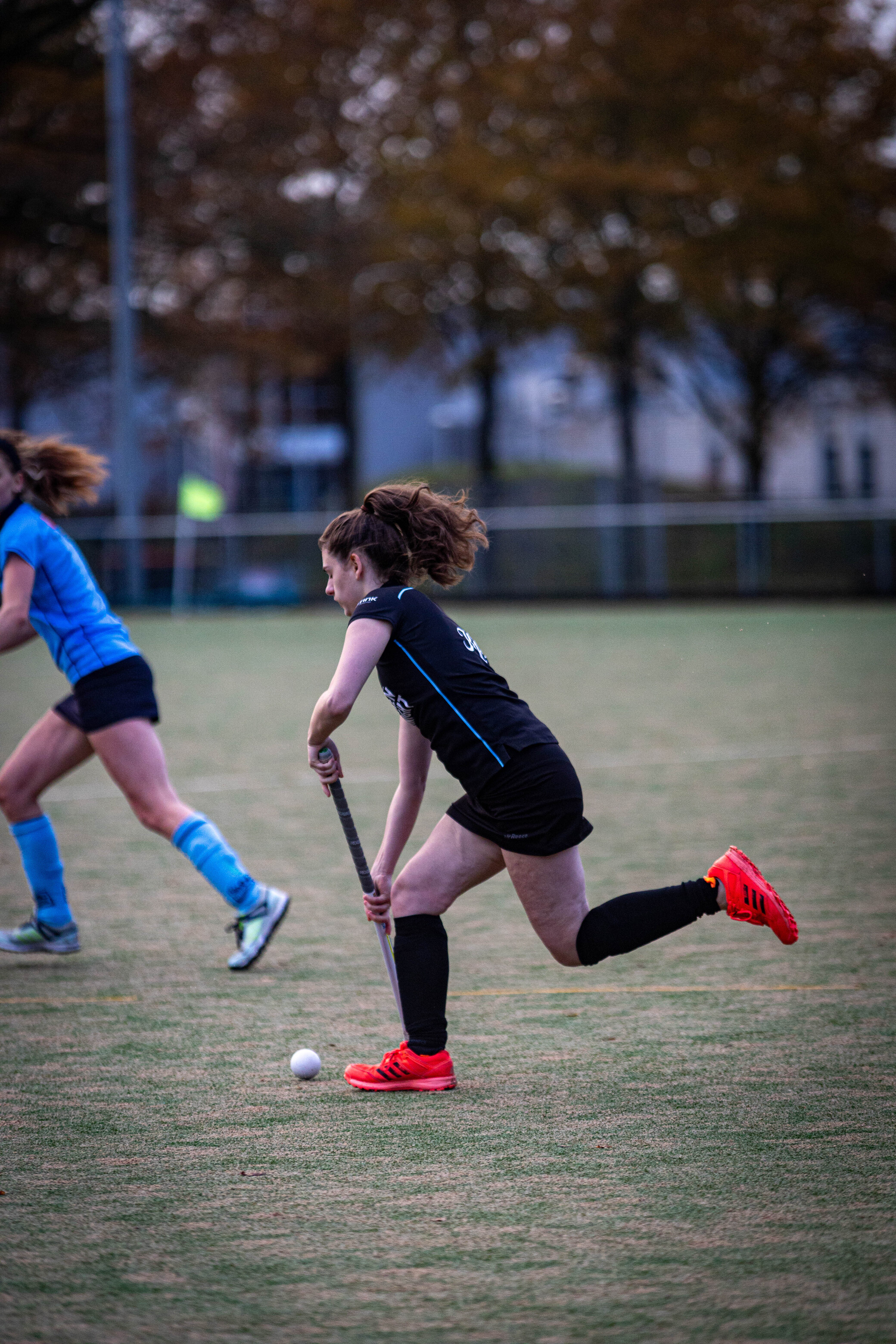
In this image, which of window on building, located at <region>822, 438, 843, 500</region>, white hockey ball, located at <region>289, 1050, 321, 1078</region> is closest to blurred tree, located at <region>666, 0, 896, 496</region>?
window on building, located at <region>822, 438, 843, 500</region>

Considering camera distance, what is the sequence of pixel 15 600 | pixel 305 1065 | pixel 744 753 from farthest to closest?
pixel 744 753, pixel 15 600, pixel 305 1065

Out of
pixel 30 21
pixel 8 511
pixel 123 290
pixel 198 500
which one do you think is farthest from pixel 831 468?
pixel 8 511

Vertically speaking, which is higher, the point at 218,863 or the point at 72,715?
the point at 72,715

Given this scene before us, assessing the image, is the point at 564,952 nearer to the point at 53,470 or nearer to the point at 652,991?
the point at 652,991

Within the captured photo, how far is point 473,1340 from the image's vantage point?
2809 mm

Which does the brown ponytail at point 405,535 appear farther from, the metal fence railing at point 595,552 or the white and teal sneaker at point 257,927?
the metal fence railing at point 595,552

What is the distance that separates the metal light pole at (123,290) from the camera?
29.3 metres

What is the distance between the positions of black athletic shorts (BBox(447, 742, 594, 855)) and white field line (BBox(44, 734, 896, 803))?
5.88 meters

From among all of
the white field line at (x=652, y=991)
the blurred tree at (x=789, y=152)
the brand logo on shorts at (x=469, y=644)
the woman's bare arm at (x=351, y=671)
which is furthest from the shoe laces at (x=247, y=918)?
the blurred tree at (x=789, y=152)

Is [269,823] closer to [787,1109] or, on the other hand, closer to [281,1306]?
[787,1109]

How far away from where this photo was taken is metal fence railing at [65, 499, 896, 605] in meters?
28.5

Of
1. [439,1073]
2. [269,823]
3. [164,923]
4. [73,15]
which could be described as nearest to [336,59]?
[73,15]

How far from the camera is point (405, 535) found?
4312 mm

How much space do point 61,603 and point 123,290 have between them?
25445 millimetres
